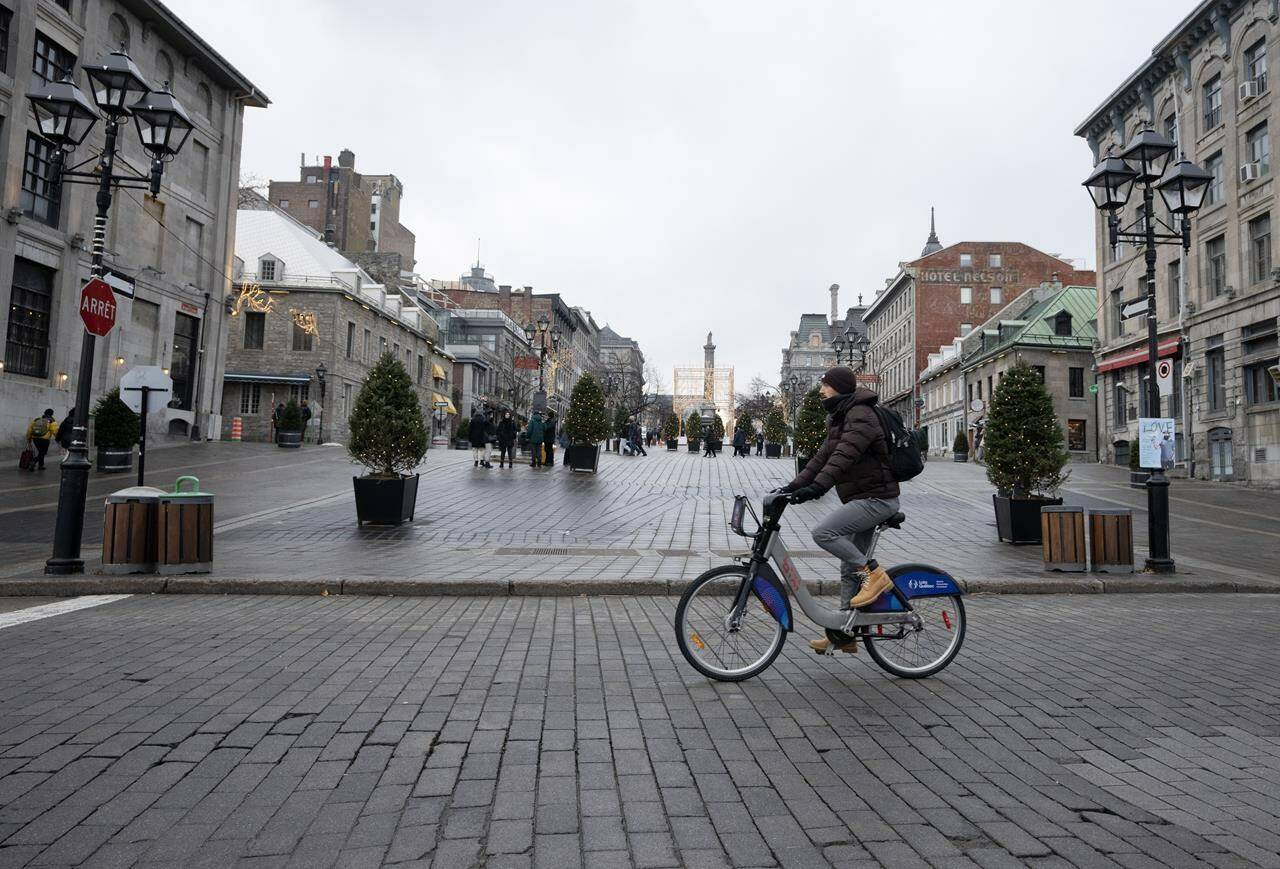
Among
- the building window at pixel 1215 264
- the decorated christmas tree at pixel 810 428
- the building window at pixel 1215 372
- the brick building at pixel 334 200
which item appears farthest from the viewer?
the brick building at pixel 334 200

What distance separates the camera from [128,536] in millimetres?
8242

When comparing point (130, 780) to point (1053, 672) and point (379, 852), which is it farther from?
point (1053, 672)

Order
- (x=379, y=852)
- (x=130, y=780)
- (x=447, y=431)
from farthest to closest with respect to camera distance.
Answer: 1. (x=447, y=431)
2. (x=130, y=780)
3. (x=379, y=852)

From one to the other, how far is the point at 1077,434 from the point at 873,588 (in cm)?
4630

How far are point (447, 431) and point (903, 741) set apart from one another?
61149mm

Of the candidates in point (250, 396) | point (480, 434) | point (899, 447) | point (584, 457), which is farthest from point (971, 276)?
point (899, 447)

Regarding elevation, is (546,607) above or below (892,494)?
below

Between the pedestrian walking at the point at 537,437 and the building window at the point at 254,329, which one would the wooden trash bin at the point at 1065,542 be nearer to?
the pedestrian walking at the point at 537,437

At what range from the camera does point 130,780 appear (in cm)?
316

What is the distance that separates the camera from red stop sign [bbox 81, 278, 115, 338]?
8.62 meters

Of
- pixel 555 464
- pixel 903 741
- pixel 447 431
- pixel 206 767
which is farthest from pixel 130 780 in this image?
pixel 447 431

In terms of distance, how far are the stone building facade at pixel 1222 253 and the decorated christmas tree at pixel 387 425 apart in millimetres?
24524

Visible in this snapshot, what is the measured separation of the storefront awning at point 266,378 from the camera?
43688 millimetres

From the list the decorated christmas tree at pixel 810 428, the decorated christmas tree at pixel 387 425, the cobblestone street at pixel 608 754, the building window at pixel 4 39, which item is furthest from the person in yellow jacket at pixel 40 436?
the decorated christmas tree at pixel 810 428
